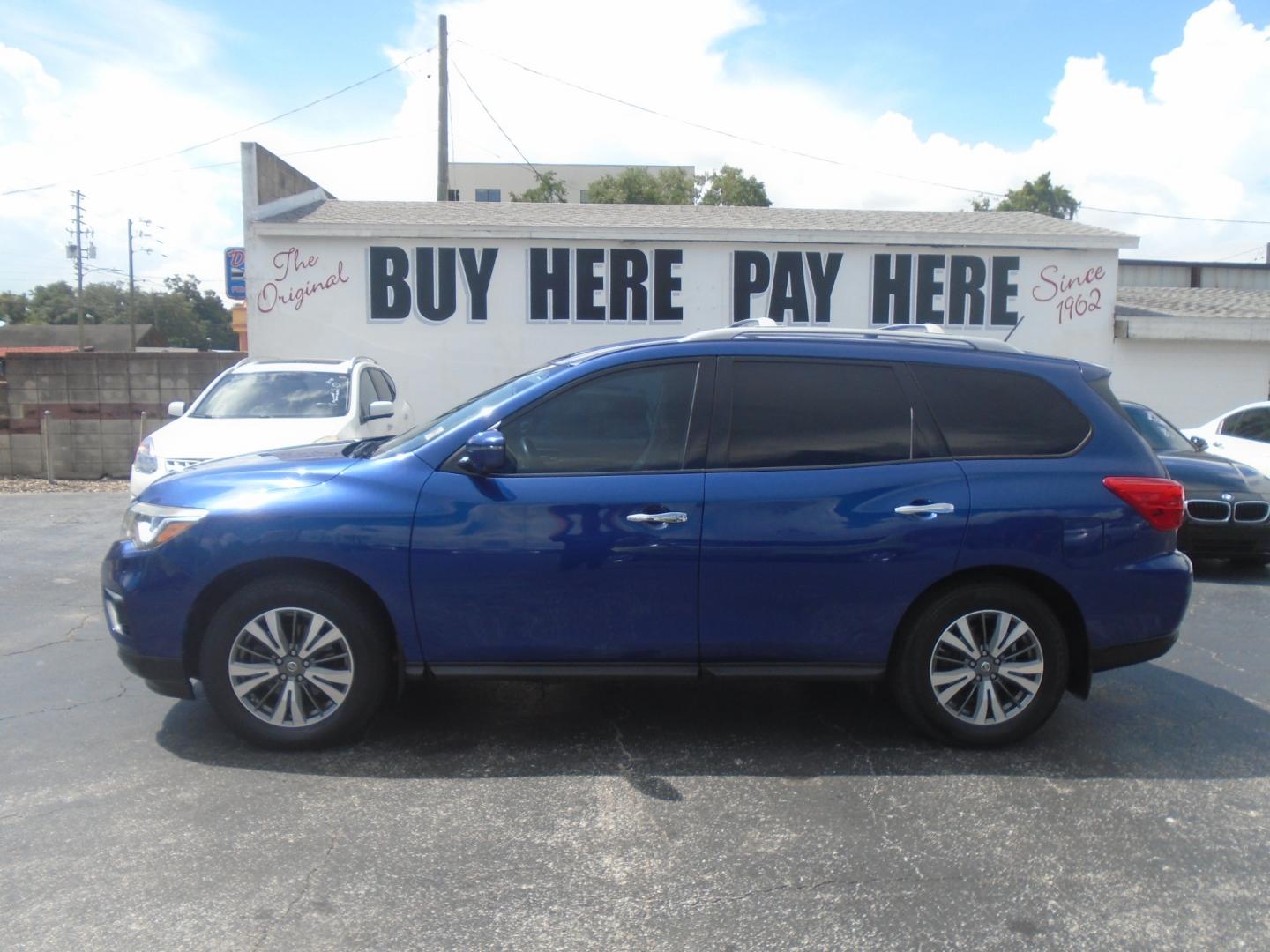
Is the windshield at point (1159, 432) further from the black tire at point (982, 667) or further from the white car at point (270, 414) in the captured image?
the white car at point (270, 414)

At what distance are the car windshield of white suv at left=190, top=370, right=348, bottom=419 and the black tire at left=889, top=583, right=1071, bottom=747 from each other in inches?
262

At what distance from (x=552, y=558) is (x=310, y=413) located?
6.09m

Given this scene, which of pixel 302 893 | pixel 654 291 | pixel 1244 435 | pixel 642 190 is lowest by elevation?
pixel 302 893

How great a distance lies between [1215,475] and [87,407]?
1410 cm

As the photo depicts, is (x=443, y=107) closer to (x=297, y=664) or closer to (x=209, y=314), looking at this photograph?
(x=297, y=664)

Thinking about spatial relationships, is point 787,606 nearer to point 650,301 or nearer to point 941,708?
point 941,708

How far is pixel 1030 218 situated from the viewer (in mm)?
17984

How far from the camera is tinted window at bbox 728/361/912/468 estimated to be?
4500mm

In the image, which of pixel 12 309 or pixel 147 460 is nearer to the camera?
pixel 147 460

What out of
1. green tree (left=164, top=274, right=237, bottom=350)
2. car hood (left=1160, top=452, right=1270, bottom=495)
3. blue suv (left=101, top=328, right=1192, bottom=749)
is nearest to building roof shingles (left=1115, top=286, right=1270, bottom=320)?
car hood (left=1160, top=452, right=1270, bottom=495)

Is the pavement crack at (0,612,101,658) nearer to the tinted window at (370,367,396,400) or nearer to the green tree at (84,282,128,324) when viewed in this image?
the tinted window at (370,367,396,400)

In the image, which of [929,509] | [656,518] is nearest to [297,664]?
[656,518]

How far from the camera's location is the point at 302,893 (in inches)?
131

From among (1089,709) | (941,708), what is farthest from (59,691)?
(1089,709)
